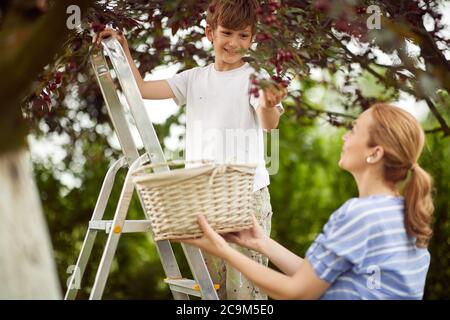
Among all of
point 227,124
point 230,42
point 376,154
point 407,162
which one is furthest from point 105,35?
point 407,162

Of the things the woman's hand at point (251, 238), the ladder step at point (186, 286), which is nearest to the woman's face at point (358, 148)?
the woman's hand at point (251, 238)

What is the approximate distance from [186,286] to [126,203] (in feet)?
1.48

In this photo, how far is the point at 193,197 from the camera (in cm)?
244

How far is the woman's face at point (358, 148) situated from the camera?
8.55 feet

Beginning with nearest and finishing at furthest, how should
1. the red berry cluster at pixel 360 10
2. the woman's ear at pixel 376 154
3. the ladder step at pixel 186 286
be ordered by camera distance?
the woman's ear at pixel 376 154 < the ladder step at pixel 186 286 < the red berry cluster at pixel 360 10

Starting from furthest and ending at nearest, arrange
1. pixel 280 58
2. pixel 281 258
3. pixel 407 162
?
pixel 281 258 → pixel 280 58 → pixel 407 162

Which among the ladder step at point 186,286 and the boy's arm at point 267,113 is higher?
the boy's arm at point 267,113

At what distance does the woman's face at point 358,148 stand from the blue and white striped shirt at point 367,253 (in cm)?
15

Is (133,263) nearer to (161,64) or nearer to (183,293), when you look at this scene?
(161,64)

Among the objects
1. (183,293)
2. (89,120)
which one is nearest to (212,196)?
(183,293)

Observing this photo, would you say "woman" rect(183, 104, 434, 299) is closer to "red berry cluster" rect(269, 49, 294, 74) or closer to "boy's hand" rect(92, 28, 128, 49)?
"red berry cluster" rect(269, 49, 294, 74)

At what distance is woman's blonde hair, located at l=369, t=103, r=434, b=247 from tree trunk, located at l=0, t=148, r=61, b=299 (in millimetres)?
1182

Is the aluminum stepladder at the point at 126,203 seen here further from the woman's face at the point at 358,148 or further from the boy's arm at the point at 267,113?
the woman's face at the point at 358,148

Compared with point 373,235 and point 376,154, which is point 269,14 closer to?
point 376,154
